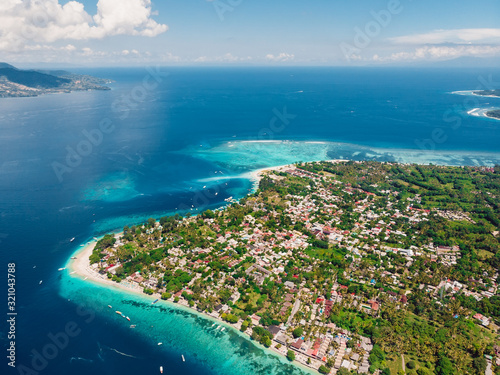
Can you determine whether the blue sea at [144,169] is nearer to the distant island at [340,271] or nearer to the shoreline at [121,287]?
the shoreline at [121,287]

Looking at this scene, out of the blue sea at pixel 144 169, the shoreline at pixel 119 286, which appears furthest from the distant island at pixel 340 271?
the blue sea at pixel 144 169

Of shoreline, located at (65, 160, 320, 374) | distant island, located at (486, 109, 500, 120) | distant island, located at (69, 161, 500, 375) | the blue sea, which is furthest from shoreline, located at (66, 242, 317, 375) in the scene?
distant island, located at (486, 109, 500, 120)

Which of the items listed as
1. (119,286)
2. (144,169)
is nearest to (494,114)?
(144,169)

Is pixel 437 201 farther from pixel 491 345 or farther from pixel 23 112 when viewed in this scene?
pixel 23 112

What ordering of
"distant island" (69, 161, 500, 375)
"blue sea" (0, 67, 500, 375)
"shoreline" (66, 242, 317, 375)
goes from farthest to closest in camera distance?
"blue sea" (0, 67, 500, 375)
"distant island" (69, 161, 500, 375)
"shoreline" (66, 242, 317, 375)

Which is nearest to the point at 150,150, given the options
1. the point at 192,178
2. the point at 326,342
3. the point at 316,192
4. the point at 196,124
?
the point at 192,178

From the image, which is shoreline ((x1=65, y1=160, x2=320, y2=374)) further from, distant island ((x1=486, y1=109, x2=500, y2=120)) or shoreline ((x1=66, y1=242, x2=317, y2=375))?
distant island ((x1=486, y1=109, x2=500, y2=120))
